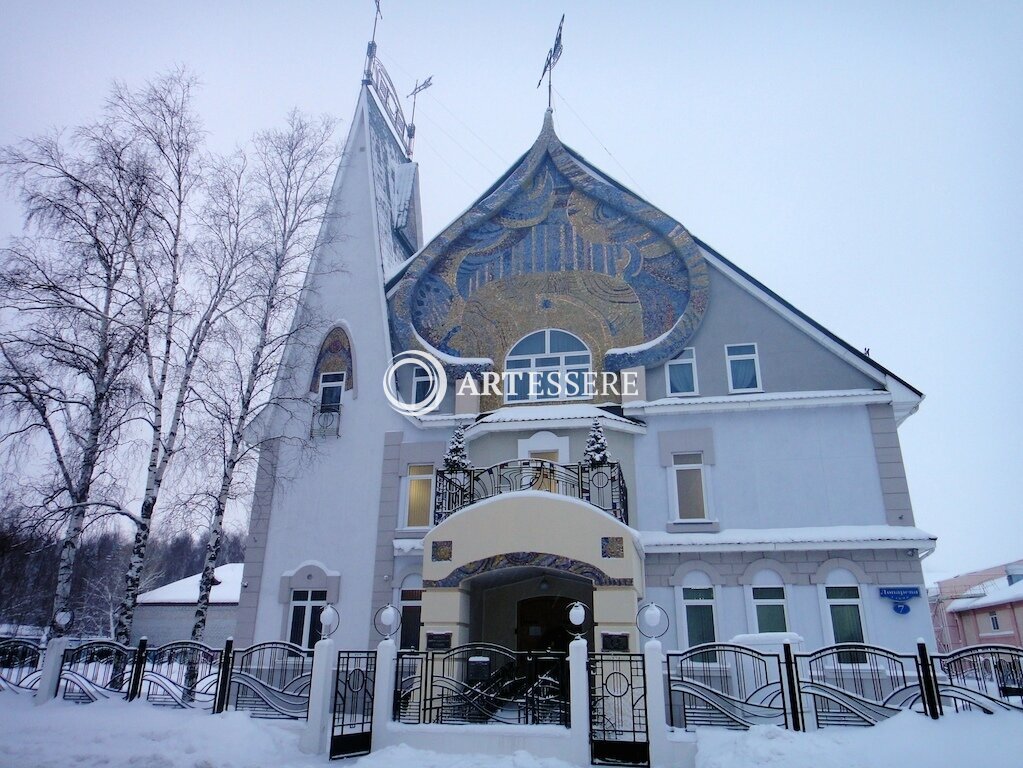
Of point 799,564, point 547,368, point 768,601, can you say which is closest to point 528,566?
point 768,601

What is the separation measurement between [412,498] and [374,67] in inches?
670

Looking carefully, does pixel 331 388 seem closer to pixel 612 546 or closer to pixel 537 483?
pixel 537 483

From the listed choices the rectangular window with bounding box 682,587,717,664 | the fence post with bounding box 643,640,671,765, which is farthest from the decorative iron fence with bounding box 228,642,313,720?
the rectangular window with bounding box 682,587,717,664

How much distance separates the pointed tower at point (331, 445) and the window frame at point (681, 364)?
286 inches

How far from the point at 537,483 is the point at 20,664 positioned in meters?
11.9

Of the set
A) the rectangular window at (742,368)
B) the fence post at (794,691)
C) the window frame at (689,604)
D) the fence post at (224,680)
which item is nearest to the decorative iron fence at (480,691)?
the fence post at (224,680)

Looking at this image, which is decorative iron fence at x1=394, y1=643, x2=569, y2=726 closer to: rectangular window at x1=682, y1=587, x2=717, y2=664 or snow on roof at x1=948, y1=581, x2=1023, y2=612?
rectangular window at x1=682, y1=587, x2=717, y2=664

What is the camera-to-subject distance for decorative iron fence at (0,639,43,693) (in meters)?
14.3

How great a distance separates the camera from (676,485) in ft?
55.2

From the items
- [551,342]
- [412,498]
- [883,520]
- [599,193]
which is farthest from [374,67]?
[883,520]

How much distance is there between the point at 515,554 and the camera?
13883 millimetres

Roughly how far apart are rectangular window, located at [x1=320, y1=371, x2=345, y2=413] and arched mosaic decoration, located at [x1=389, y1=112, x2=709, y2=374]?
2059 mm

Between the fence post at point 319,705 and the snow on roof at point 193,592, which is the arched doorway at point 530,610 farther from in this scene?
the snow on roof at point 193,592

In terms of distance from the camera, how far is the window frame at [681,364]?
17.5 meters
